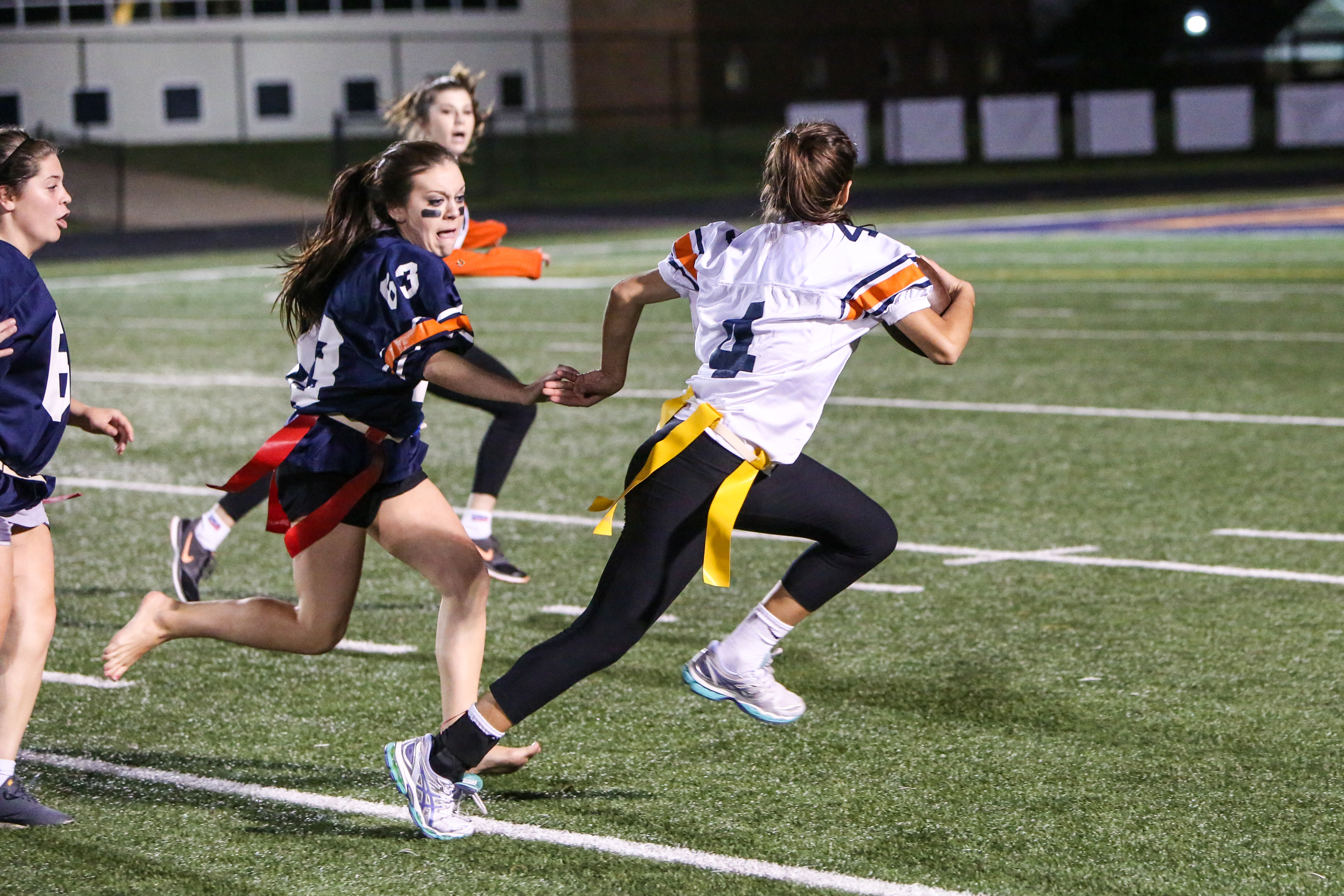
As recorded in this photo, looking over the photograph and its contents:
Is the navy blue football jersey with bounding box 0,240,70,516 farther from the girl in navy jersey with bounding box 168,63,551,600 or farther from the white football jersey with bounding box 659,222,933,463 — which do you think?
the girl in navy jersey with bounding box 168,63,551,600

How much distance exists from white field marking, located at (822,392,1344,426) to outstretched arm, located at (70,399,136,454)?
714 centimetres

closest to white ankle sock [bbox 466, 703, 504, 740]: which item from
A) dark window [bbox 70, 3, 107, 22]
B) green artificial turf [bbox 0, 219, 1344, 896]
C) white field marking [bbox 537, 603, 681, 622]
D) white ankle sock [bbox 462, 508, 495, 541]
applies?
green artificial turf [bbox 0, 219, 1344, 896]

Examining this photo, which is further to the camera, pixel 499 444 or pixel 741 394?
pixel 499 444

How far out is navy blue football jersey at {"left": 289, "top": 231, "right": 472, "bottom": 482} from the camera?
4379 millimetres

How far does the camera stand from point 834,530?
4.55 metres

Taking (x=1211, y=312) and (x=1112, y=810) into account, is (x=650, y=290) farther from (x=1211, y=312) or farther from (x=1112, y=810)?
(x=1211, y=312)

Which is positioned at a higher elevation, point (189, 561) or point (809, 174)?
point (809, 174)

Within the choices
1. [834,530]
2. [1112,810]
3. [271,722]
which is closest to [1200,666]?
[1112,810]

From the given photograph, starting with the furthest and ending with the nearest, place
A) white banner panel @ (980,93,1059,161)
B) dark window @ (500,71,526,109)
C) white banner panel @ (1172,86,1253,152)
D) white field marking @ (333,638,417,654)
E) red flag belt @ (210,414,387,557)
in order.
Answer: dark window @ (500,71,526,109) < white banner panel @ (980,93,1059,161) < white banner panel @ (1172,86,1253,152) < white field marking @ (333,638,417,654) < red flag belt @ (210,414,387,557)

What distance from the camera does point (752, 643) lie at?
15.5 ft

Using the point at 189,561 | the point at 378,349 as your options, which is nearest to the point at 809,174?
the point at 378,349

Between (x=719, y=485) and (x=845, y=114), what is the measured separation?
3598cm

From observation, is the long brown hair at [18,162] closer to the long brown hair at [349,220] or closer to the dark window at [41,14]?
the long brown hair at [349,220]

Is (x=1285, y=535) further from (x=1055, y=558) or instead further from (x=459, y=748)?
(x=459, y=748)
